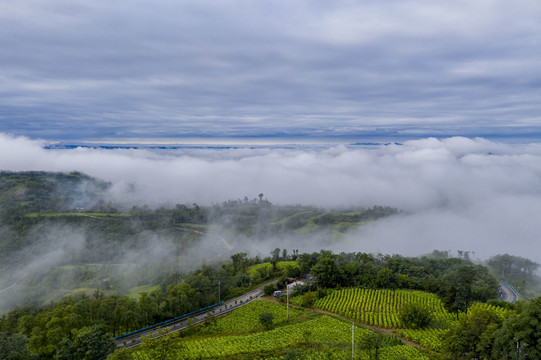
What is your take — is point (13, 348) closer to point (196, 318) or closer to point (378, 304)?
point (196, 318)

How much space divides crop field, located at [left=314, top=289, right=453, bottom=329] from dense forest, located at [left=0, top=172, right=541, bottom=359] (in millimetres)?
1958

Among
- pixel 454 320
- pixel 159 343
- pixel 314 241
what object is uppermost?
pixel 159 343

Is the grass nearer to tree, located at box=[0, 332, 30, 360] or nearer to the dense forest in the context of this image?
the dense forest

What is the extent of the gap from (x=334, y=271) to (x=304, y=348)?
1333 inches

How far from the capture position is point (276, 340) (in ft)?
148

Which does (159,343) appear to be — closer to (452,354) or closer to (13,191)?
(452,354)

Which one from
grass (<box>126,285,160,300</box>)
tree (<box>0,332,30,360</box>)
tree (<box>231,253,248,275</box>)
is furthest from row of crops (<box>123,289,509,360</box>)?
grass (<box>126,285,160,300</box>)

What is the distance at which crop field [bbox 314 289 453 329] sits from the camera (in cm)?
5425

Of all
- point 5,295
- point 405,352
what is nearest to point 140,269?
point 5,295

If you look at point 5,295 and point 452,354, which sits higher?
point 452,354

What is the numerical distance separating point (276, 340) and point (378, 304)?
2805 cm

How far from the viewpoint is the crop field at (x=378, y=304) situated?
54250 mm

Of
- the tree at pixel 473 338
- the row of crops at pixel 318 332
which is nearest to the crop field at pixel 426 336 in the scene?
the row of crops at pixel 318 332

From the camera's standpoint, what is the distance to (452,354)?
113ft
